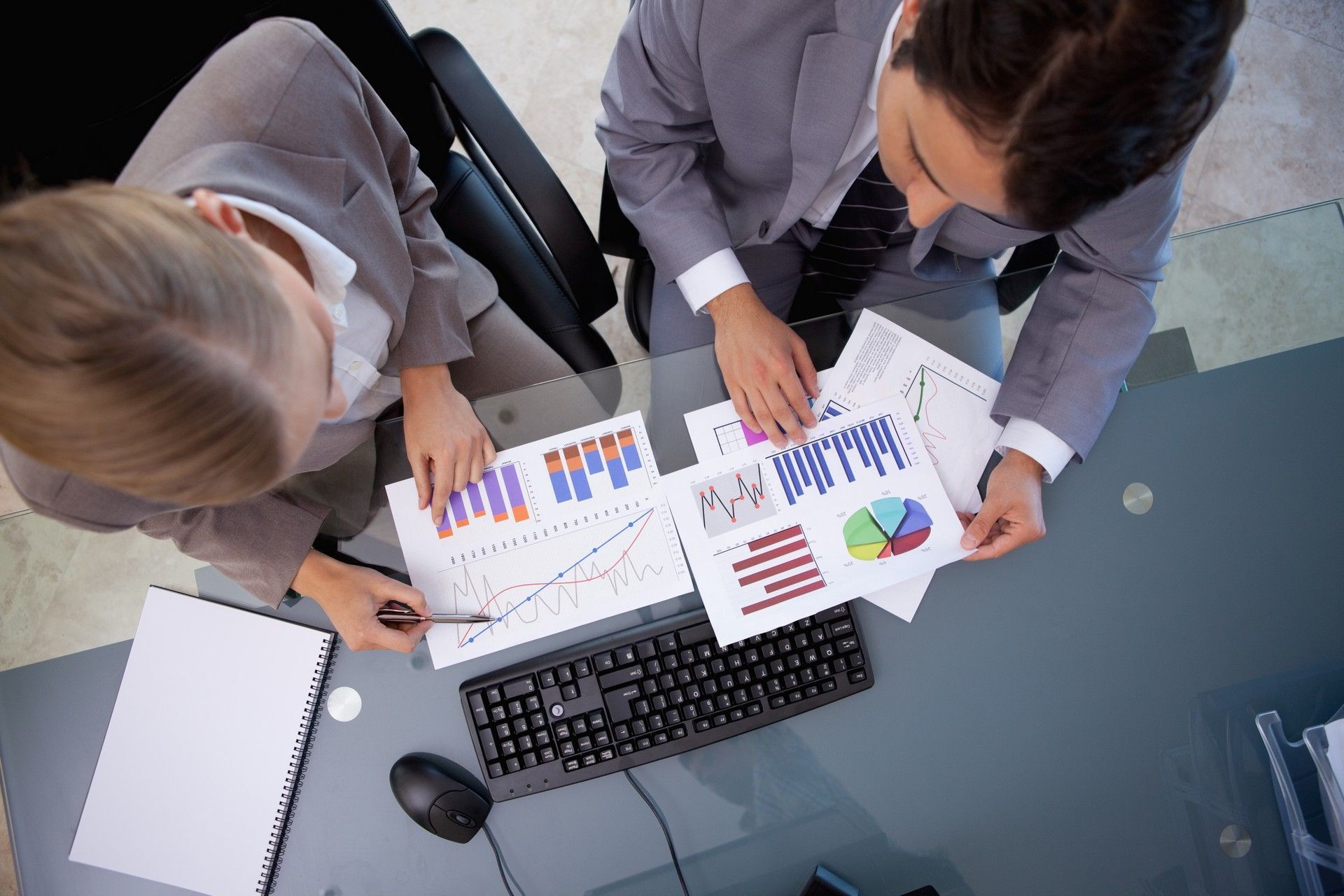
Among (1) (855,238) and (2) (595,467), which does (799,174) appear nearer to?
(1) (855,238)

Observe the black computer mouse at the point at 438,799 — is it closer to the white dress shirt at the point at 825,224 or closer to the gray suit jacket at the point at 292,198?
the gray suit jacket at the point at 292,198

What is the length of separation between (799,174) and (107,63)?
75 cm

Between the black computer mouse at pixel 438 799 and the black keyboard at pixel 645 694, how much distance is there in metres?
0.03

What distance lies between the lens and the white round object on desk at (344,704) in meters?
0.85

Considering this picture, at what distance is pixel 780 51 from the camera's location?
31.3 inches

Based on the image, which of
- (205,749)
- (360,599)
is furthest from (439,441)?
(205,749)

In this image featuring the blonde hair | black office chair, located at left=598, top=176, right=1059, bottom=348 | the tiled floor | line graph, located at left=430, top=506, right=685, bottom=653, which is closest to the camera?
the blonde hair

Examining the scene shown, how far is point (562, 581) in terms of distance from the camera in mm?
864

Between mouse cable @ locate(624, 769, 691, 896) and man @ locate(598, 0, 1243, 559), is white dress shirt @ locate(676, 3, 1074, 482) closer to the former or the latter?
man @ locate(598, 0, 1243, 559)

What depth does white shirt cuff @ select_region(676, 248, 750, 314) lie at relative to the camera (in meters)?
0.95

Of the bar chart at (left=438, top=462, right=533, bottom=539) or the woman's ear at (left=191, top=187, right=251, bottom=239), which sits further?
the bar chart at (left=438, top=462, right=533, bottom=539)

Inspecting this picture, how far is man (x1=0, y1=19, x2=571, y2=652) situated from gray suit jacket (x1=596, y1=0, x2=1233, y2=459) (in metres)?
0.27

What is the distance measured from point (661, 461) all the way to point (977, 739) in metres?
0.48

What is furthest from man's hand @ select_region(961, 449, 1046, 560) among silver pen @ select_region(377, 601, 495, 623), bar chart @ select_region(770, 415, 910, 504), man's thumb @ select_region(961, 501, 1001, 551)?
silver pen @ select_region(377, 601, 495, 623)
